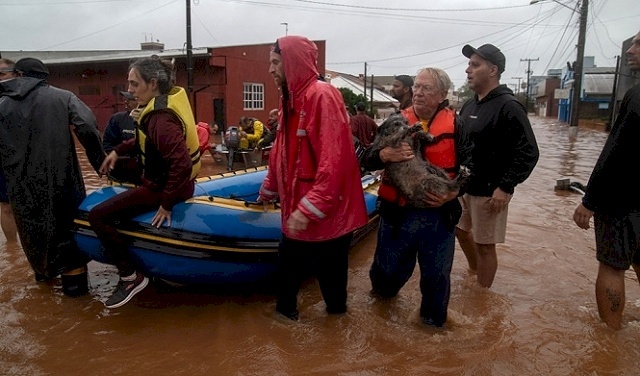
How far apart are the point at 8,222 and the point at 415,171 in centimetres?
466

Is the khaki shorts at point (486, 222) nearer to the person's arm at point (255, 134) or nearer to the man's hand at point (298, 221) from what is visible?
the man's hand at point (298, 221)

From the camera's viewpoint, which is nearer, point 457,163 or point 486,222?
point 457,163

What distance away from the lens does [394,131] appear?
3191 millimetres

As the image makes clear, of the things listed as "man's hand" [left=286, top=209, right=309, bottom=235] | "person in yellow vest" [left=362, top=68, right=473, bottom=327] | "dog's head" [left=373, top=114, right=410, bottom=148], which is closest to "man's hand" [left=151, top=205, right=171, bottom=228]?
"man's hand" [left=286, top=209, right=309, bottom=235]

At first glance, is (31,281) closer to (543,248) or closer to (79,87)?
(543,248)

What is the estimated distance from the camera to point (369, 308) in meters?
3.86

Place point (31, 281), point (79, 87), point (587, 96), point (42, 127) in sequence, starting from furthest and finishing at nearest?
1. point (587, 96)
2. point (79, 87)
3. point (31, 281)
4. point (42, 127)

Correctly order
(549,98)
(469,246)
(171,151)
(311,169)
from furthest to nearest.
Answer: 1. (549,98)
2. (469,246)
3. (171,151)
4. (311,169)

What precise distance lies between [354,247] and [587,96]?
41118 millimetres

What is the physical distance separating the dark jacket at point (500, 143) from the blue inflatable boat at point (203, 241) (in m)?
1.69

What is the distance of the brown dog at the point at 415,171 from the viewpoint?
10.3ft

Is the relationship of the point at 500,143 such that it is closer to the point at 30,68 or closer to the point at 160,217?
the point at 160,217

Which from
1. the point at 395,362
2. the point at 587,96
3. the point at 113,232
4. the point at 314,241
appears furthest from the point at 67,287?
the point at 587,96

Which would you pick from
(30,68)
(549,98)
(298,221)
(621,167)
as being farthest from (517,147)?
(549,98)
